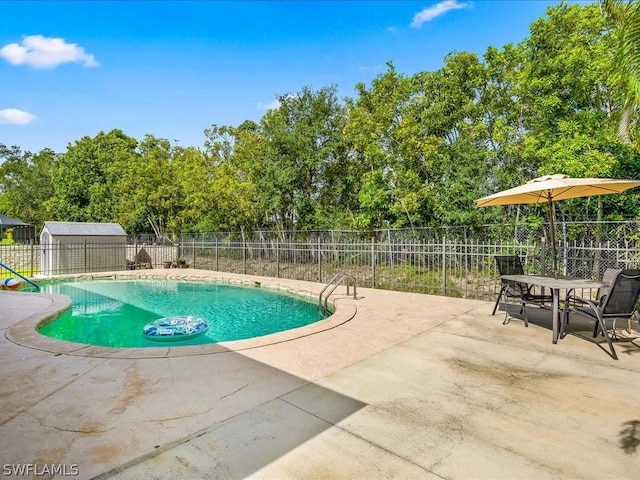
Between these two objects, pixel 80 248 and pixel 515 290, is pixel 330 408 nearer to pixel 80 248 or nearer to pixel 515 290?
pixel 515 290

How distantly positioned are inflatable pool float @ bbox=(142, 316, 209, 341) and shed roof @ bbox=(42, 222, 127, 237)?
11.4 metres

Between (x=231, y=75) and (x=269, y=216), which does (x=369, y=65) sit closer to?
(x=231, y=75)

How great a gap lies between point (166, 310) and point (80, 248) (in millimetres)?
9343

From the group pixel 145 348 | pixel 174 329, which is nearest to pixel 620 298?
pixel 145 348

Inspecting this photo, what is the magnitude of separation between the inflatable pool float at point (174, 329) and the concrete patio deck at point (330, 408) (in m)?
2.07

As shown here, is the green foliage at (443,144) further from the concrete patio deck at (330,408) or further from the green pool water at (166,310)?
the green pool water at (166,310)

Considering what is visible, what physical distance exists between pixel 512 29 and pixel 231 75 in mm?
10232

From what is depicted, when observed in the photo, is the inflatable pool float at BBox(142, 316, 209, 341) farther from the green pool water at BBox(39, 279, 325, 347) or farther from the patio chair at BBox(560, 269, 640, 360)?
the patio chair at BBox(560, 269, 640, 360)

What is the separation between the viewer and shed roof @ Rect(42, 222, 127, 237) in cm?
1515

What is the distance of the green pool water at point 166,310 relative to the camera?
6.87 m

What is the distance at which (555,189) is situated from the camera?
18.7 ft

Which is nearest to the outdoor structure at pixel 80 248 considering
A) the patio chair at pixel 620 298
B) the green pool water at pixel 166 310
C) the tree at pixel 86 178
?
the green pool water at pixel 166 310

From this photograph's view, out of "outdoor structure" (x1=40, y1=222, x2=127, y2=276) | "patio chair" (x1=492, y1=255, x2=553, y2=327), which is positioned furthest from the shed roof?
"patio chair" (x1=492, y1=255, x2=553, y2=327)

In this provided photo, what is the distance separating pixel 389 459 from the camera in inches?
83.9
